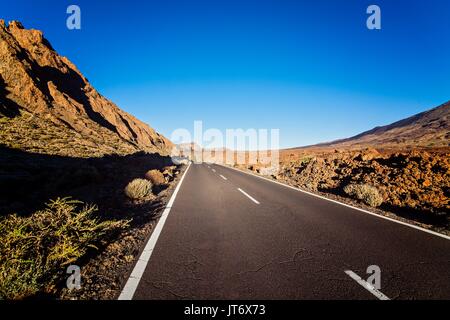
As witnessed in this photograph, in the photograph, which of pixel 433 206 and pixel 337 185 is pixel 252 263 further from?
pixel 337 185

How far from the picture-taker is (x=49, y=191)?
9.57m

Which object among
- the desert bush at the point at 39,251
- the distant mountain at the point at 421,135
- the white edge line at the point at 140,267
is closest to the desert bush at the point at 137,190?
the white edge line at the point at 140,267

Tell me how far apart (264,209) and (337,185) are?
310 inches

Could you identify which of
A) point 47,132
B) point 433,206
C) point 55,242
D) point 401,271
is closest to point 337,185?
point 433,206

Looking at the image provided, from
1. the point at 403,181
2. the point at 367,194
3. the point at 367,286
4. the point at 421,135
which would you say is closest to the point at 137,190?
the point at 367,286

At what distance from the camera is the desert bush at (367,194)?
923cm

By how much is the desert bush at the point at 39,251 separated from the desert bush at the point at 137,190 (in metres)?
3.79

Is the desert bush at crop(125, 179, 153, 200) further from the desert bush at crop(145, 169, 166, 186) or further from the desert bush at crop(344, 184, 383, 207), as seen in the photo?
the desert bush at crop(344, 184, 383, 207)

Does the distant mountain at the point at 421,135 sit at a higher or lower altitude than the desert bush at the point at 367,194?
higher

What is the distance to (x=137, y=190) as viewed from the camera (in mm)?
8836

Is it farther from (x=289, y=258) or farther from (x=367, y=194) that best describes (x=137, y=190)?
(x=367, y=194)

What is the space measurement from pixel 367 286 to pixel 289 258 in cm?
120

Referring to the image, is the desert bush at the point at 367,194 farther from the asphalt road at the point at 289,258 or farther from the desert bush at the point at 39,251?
the desert bush at the point at 39,251

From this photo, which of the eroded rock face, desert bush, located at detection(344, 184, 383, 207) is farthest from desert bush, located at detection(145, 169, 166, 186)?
the eroded rock face
